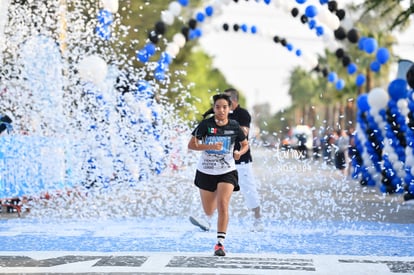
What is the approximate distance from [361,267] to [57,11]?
1325 centimetres

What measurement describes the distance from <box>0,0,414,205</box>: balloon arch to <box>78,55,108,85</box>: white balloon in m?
0.02

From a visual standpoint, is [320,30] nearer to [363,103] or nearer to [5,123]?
[363,103]

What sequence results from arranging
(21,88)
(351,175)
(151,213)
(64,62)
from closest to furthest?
(151,213) < (21,88) < (64,62) < (351,175)

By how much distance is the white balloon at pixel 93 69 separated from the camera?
1884 cm

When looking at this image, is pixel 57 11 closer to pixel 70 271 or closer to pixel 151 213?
pixel 151 213

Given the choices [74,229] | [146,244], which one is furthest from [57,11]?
[146,244]

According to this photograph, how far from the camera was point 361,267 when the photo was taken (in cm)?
862

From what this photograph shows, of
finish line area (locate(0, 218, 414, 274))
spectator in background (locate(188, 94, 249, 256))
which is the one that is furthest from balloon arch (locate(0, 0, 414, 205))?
spectator in background (locate(188, 94, 249, 256))

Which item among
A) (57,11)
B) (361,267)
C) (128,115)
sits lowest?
(361,267)

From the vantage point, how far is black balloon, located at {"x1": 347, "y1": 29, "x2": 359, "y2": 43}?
49.9 ft

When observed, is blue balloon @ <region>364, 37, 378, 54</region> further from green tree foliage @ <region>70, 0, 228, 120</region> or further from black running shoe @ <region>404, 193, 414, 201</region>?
green tree foliage @ <region>70, 0, 228, 120</region>

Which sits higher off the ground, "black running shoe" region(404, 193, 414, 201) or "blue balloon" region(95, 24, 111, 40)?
"blue balloon" region(95, 24, 111, 40)

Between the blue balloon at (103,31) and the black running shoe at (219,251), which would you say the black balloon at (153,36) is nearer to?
the blue balloon at (103,31)

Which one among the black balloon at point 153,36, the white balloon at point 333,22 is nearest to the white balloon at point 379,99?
the white balloon at point 333,22
